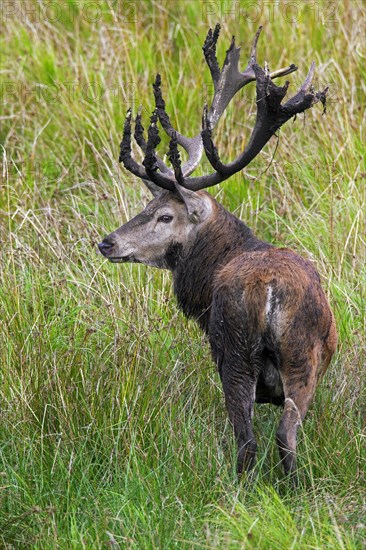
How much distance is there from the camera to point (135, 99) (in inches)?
332

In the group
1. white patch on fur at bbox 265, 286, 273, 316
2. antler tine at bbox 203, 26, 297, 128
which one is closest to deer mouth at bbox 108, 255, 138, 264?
antler tine at bbox 203, 26, 297, 128

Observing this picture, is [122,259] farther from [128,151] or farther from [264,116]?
[264,116]

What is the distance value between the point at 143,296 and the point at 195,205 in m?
0.82

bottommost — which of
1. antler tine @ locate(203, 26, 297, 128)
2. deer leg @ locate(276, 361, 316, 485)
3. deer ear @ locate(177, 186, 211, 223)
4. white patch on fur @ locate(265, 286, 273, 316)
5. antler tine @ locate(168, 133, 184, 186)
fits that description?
deer leg @ locate(276, 361, 316, 485)

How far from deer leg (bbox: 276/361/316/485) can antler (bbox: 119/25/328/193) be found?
1320 mm

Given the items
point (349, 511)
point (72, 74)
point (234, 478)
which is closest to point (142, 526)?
point (234, 478)

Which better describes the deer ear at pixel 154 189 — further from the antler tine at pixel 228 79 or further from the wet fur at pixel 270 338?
the wet fur at pixel 270 338

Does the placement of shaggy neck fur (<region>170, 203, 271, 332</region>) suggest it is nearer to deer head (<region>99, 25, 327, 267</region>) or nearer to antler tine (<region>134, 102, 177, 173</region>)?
deer head (<region>99, 25, 327, 267</region>)

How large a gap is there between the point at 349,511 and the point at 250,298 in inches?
40.4

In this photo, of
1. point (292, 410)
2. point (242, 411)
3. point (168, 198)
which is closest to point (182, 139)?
point (168, 198)

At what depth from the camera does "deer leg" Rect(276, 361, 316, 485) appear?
187 inches

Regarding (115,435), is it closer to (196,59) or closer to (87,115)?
(87,115)

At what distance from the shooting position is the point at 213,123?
5922 millimetres

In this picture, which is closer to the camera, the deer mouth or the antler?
the antler
